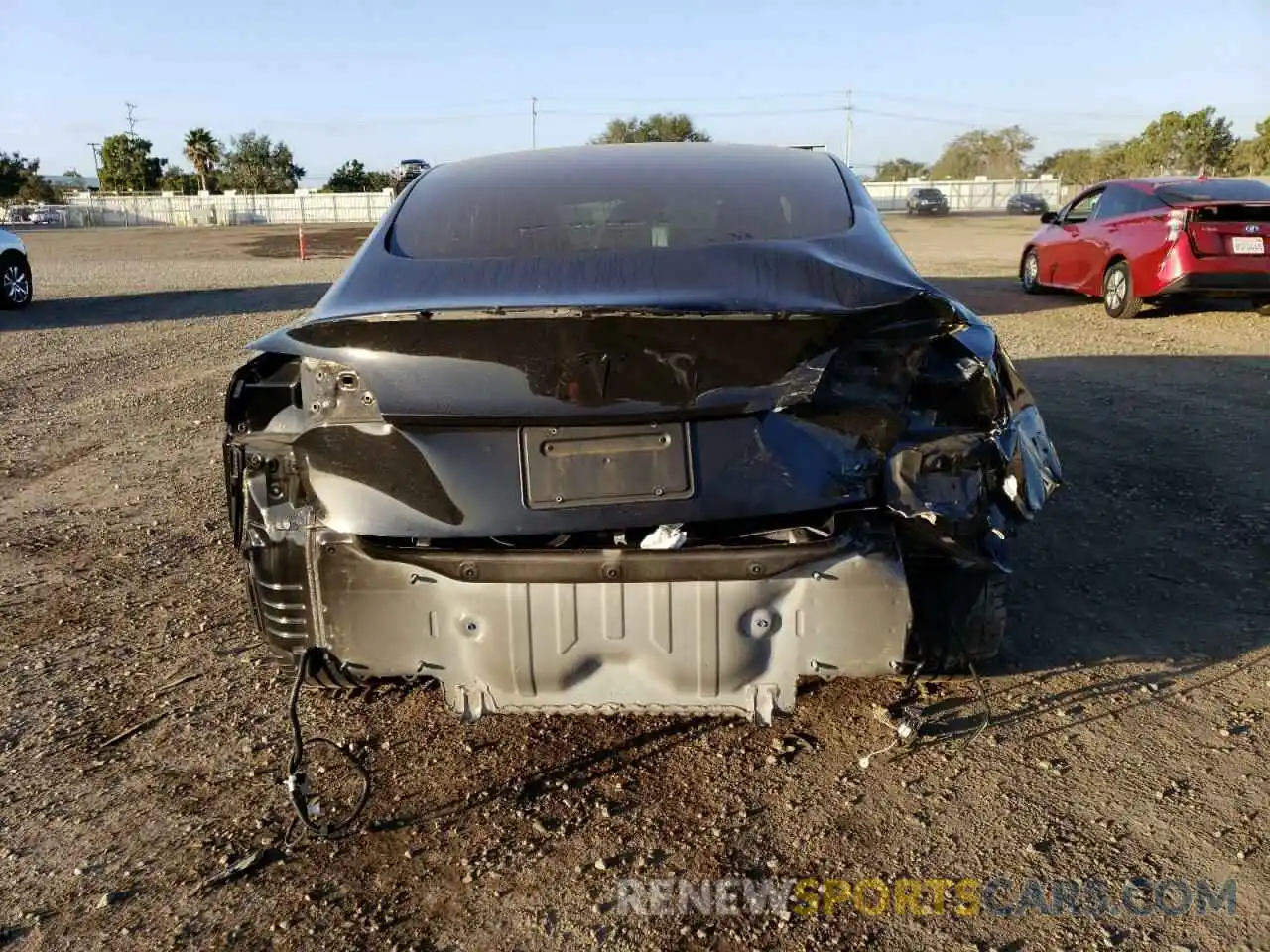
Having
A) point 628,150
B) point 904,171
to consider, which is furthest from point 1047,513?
point 904,171

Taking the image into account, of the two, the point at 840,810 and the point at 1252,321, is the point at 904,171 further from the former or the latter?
the point at 840,810

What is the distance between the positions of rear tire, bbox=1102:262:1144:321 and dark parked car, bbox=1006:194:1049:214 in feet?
133

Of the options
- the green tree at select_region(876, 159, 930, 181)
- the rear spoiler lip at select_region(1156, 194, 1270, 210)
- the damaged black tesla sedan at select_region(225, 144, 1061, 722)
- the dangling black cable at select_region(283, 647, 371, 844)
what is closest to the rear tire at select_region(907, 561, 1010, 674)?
the damaged black tesla sedan at select_region(225, 144, 1061, 722)

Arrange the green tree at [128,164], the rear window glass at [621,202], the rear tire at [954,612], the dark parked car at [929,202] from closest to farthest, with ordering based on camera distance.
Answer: the rear tire at [954,612] → the rear window glass at [621,202] → the dark parked car at [929,202] → the green tree at [128,164]

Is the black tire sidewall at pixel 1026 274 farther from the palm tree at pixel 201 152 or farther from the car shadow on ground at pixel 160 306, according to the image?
the palm tree at pixel 201 152

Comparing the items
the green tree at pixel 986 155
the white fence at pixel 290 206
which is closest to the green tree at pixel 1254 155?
the white fence at pixel 290 206

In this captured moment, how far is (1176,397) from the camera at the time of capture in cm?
696

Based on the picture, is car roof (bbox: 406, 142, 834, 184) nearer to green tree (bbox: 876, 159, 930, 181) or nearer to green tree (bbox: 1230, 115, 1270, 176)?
green tree (bbox: 1230, 115, 1270, 176)

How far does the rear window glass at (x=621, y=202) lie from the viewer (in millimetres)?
2934

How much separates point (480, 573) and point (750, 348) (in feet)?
2.73

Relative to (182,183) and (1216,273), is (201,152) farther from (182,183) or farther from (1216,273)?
(1216,273)

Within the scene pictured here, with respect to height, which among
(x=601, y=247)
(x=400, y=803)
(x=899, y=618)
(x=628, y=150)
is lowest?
(x=400, y=803)

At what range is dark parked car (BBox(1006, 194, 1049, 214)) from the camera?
4881 cm

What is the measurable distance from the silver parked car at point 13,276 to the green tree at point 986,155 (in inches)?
3170
